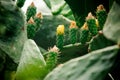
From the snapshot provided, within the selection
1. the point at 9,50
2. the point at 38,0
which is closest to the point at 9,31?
the point at 9,50

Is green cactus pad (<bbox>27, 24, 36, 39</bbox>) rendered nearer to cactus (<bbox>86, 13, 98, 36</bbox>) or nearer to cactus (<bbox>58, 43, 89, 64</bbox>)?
cactus (<bbox>58, 43, 89, 64</bbox>)

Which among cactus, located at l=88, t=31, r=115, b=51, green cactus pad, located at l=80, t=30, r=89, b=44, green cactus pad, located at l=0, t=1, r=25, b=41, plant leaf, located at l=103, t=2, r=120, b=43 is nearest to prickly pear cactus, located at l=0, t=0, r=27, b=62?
green cactus pad, located at l=0, t=1, r=25, b=41

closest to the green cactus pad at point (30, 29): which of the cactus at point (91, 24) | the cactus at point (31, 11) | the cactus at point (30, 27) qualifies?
the cactus at point (30, 27)

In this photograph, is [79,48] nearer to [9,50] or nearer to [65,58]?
[65,58]

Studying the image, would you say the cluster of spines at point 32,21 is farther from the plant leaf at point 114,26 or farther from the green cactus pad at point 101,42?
the plant leaf at point 114,26

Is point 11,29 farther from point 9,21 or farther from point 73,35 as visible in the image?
point 73,35
